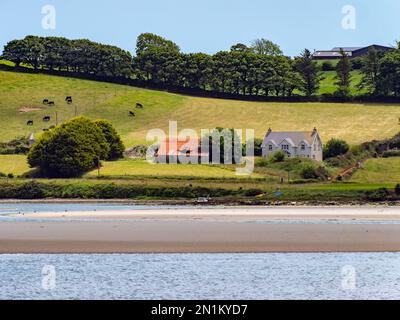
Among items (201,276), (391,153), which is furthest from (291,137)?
(201,276)

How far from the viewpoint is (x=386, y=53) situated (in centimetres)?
18062

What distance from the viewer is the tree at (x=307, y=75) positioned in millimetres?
180000

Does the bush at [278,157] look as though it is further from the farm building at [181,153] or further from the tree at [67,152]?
the tree at [67,152]

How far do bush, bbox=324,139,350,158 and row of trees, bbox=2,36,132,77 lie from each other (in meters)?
64.1

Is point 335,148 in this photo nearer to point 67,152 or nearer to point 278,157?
point 278,157

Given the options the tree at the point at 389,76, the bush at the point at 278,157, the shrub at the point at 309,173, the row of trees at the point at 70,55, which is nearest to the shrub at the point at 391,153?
→ the bush at the point at 278,157

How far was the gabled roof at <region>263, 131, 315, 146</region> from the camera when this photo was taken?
5094 inches

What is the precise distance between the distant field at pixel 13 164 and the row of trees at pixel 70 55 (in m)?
57.8

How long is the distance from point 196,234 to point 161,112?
115250mm

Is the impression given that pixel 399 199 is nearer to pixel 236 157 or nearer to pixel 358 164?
pixel 358 164

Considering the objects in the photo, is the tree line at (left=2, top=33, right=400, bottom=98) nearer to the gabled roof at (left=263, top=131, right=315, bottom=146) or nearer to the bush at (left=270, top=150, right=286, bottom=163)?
the gabled roof at (left=263, top=131, right=315, bottom=146)

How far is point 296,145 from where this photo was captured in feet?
422

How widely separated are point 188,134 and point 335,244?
9933 cm

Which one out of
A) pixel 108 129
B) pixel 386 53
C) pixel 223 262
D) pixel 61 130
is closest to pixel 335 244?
pixel 223 262
